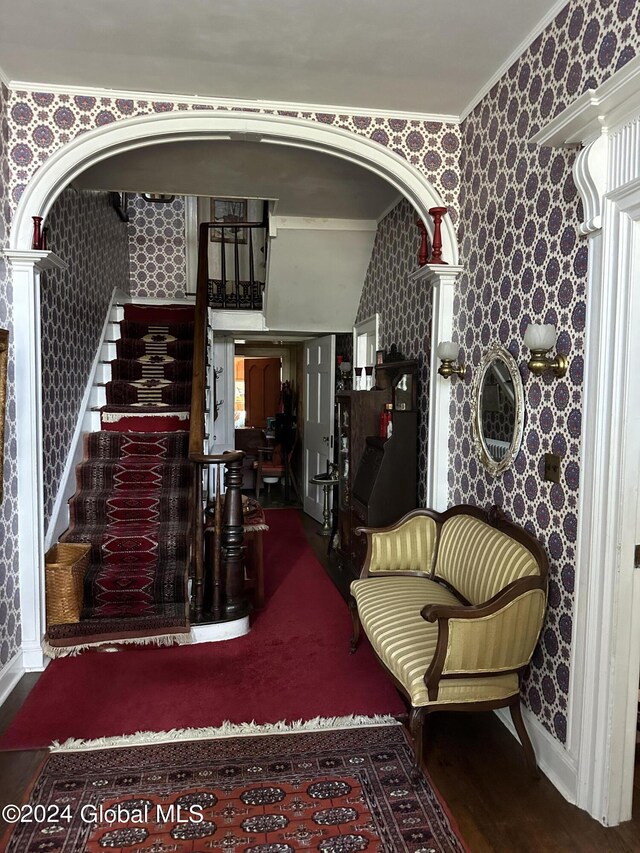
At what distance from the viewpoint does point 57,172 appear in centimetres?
309

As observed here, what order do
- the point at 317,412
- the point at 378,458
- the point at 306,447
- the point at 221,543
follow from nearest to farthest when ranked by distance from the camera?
the point at 221,543, the point at 378,458, the point at 317,412, the point at 306,447

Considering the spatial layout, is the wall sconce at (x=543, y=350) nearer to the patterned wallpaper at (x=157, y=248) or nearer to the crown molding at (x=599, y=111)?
the crown molding at (x=599, y=111)

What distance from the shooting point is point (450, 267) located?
332cm

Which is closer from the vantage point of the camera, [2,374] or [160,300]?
[2,374]

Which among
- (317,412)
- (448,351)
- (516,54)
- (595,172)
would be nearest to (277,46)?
(516,54)

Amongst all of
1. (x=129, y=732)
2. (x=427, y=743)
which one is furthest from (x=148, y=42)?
(x=427, y=743)

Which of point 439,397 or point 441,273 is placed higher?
point 441,273

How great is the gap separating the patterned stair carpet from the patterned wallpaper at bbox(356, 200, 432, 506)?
1778mm

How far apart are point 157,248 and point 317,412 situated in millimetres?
2674

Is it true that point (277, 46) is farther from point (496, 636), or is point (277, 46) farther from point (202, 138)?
point (496, 636)

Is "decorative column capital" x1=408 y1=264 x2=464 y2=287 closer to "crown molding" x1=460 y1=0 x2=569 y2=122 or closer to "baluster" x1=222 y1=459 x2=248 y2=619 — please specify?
"crown molding" x1=460 y1=0 x2=569 y2=122

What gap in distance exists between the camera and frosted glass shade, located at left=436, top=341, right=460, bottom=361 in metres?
3.27

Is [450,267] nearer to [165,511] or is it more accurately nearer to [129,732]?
[165,511]

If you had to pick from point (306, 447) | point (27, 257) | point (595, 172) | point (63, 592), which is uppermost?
point (595, 172)
